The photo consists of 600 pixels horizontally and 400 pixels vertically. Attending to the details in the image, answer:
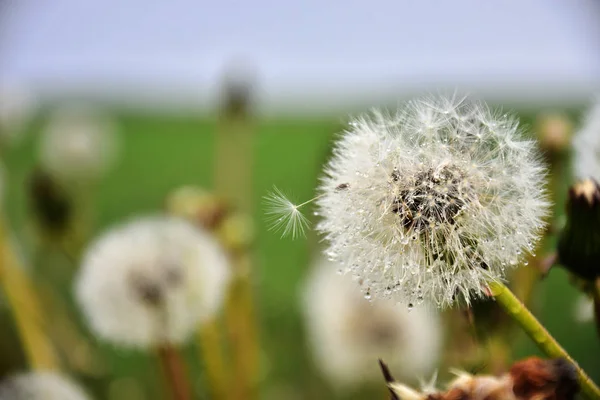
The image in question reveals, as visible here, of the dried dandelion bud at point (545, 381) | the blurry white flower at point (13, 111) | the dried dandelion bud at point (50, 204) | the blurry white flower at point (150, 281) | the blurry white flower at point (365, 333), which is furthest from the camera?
the blurry white flower at point (13, 111)

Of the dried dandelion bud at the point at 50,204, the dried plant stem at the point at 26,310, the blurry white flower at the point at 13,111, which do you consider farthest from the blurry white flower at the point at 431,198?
the blurry white flower at the point at 13,111

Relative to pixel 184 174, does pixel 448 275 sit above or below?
above

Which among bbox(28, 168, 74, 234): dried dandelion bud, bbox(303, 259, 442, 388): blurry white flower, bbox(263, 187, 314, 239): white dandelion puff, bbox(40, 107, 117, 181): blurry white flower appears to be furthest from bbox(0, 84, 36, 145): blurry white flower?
bbox(263, 187, 314, 239): white dandelion puff

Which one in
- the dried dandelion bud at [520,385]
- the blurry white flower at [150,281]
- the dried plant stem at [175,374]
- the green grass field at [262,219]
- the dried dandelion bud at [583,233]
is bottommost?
the green grass field at [262,219]

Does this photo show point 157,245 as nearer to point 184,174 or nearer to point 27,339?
point 27,339

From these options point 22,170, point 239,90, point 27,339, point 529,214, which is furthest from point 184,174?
point 529,214

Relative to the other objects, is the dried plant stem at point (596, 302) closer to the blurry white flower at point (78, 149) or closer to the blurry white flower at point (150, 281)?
the blurry white flower at point (150, 281)

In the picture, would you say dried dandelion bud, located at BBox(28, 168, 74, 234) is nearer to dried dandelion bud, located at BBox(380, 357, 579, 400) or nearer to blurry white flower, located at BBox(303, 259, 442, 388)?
blurry white flower, located at BBox(303, 259, 442, 388)
